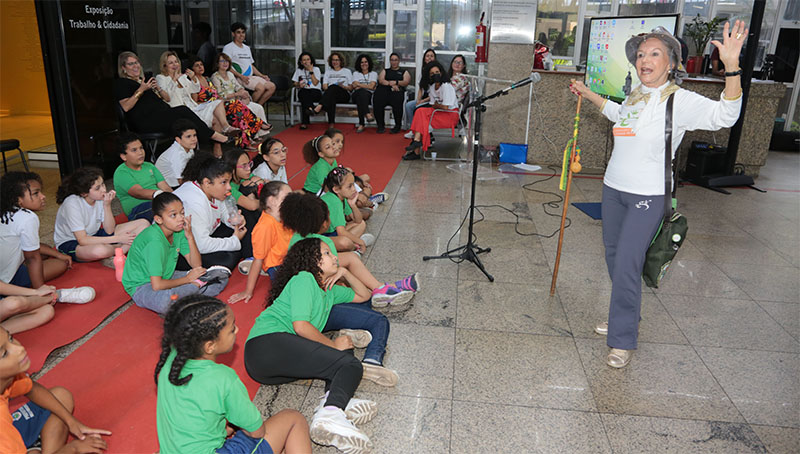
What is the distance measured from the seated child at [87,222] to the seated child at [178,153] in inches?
36.9

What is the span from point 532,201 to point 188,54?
5.25m

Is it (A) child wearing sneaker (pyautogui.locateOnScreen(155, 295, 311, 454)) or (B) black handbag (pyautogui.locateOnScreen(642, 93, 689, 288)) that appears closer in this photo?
(A) child wearing sneaker (pyautogui.locateOnScreen(155, 295, 311, 454))

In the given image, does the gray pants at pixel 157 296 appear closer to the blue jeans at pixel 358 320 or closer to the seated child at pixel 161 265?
the seated child at pixel 161 265

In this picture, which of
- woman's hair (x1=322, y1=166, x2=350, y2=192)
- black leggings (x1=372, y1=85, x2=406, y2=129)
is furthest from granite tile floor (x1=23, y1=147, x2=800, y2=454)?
black leggings (x1=372, y1=85, x2=406, y2=129)

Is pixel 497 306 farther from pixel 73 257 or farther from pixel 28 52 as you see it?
pixel 28 52

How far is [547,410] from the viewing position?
2.61m

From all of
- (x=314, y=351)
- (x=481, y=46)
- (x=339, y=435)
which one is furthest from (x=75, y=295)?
(x=481, y=46)

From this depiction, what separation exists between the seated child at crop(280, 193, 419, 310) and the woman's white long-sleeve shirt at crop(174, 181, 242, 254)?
2.55ft

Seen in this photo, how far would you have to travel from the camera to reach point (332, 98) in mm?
9500

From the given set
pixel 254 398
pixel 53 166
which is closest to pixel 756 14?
pixel 254 398

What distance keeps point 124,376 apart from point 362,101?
7.39m

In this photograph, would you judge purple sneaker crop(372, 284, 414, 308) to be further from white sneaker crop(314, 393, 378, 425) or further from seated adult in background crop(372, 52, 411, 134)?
seated adult in background crop(372, 52, 411, 134)

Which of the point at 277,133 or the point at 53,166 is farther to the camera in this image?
the point at 277,133

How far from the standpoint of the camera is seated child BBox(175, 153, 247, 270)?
150 inches
